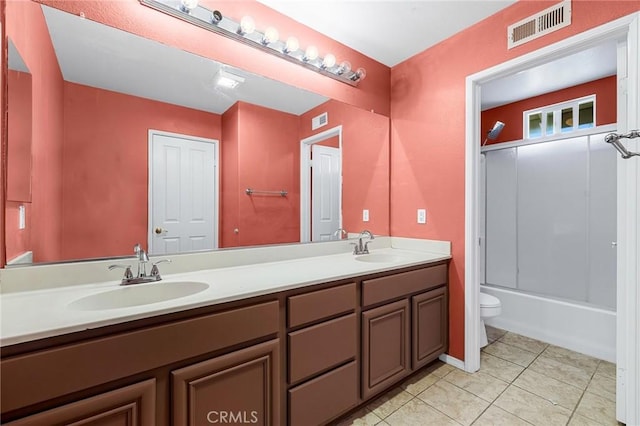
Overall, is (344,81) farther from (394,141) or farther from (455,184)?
(455,184)

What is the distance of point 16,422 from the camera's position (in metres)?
0.74

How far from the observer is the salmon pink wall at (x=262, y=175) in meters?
1.76

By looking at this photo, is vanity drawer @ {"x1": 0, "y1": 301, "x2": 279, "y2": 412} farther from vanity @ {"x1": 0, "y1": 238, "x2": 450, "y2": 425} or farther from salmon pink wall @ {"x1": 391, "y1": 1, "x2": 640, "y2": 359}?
salmon pink wall @ {"x1": 391, "y1": 1, "x2": 640, "y2": 359}

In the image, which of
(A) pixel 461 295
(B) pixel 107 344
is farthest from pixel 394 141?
(B) pixel 107 344

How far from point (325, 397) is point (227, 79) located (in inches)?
72.3

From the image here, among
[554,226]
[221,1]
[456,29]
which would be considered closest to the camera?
[221,1]

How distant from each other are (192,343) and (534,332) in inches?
117

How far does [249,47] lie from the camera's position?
1763mm

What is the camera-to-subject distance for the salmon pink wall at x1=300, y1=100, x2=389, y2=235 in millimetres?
2363

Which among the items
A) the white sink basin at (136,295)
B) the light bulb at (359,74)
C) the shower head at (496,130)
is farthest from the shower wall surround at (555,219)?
the white sink basin at (136,295)

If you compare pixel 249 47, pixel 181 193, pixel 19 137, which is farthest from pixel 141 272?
pixel 249 47

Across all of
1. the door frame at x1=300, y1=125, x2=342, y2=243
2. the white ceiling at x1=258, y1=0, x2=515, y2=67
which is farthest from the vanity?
the white ceiling at x1=258, y1=0, x2=515, y2=67

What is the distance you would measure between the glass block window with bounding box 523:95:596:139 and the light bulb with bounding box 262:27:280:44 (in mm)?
2867

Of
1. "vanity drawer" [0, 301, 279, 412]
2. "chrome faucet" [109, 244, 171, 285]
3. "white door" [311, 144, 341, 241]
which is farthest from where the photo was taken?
"white door" [311, 144, 341, 241]
